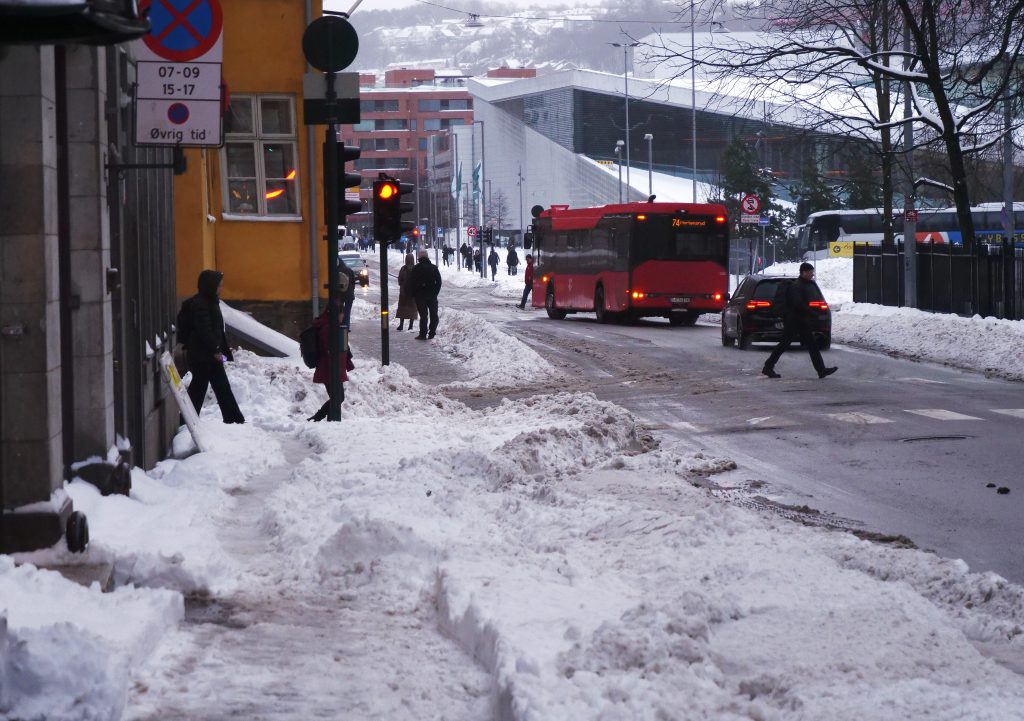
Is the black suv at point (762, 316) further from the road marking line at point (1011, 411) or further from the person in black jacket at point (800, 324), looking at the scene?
the road marking line at point (1011, 411)

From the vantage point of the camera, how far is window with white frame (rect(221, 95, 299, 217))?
24.8m

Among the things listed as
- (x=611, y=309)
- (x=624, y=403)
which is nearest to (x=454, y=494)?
(x=624, y=403)

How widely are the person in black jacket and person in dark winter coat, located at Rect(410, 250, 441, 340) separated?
34.9 feet

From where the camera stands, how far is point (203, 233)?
2266 centimetres

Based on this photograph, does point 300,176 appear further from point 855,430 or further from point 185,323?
point 855,430

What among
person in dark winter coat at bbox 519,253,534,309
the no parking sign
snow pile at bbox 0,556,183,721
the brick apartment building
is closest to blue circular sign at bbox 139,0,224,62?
the no parking sign

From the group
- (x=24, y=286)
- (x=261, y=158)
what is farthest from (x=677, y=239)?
(x=24, y=286)

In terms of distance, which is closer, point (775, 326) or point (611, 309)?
point (775, 326)

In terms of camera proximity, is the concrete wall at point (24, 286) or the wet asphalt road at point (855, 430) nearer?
the concrete wall at point (24, 286)

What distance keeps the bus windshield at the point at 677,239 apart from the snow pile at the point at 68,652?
1283 inches

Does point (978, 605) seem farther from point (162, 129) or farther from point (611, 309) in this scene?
point (611, 309)

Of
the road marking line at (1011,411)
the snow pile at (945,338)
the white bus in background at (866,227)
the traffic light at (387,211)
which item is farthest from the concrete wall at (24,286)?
the white bus in background at (866,227)

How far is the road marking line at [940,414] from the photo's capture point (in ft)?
52.0

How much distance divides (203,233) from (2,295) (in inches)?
610
